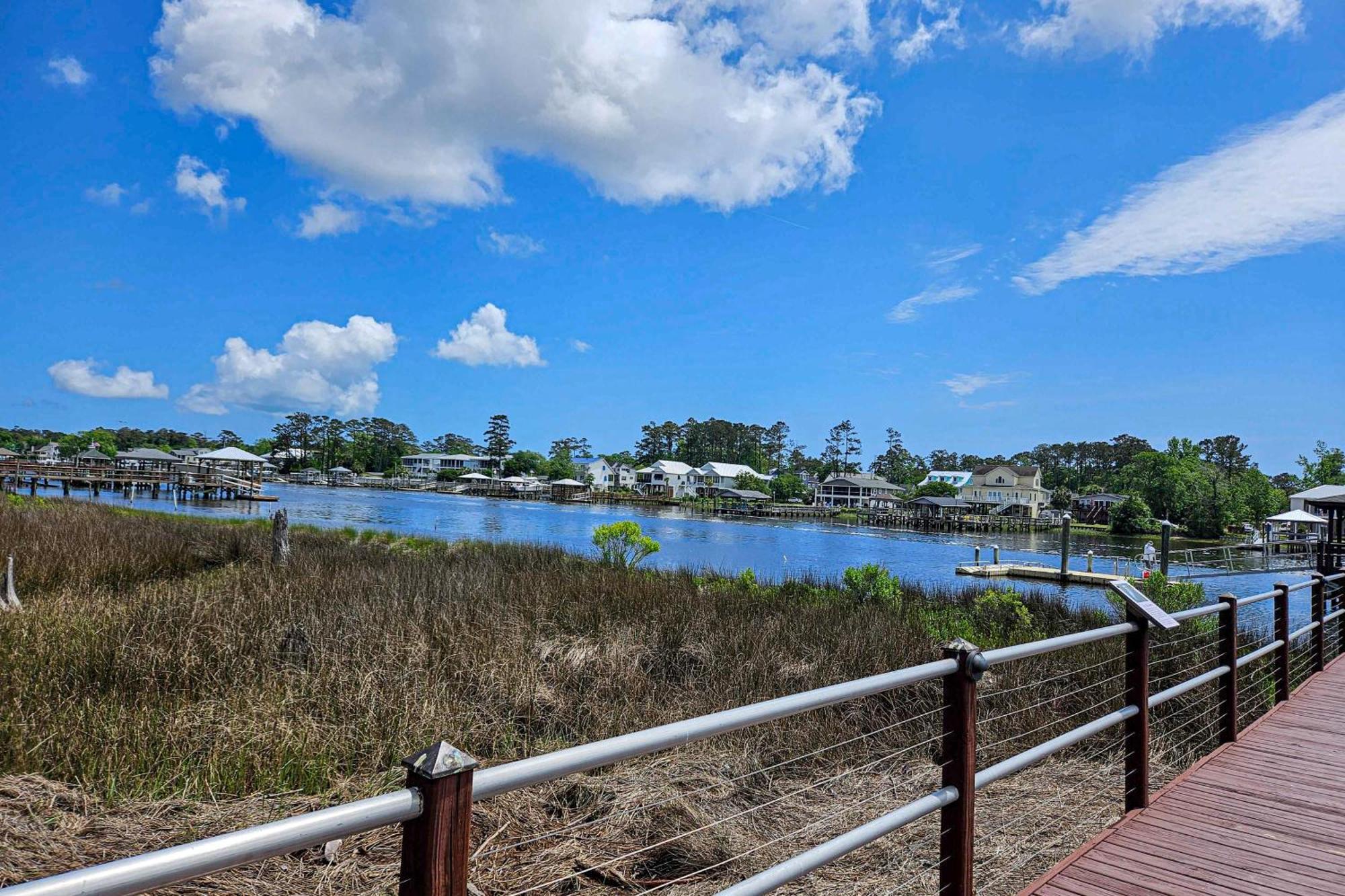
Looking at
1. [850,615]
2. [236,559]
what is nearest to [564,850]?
[850,615]

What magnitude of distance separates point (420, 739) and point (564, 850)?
1639 mm

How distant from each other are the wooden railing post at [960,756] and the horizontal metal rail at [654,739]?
0.20 metres

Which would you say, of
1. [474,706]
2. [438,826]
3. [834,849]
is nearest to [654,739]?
[438,826]

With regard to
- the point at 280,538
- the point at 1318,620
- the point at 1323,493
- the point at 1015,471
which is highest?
the point at 1015,471

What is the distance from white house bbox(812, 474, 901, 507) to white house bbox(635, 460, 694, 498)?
16371mm

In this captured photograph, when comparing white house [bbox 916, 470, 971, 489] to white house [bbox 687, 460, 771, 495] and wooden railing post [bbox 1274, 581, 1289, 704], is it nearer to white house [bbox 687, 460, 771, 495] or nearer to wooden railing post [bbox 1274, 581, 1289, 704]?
white house [bbox 687, 460, 771, 495]

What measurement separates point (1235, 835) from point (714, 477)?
98216 millimetres

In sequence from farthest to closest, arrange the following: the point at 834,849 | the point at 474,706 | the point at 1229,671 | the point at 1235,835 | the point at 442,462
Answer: the point at 442,462, the point at 474,706, the point at 1229,671, the point at 1235,835, the point at 834,849

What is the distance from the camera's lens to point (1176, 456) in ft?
229

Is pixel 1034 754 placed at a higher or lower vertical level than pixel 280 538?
higher

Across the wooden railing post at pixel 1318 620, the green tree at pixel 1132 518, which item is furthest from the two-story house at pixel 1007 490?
the wooden railing post at pixel 1318 620

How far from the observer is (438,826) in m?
1.30

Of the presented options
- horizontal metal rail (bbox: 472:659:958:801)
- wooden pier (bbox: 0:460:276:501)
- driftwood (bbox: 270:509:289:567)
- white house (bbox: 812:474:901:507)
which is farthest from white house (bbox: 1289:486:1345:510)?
white house (bbox: 812:474:901:507)

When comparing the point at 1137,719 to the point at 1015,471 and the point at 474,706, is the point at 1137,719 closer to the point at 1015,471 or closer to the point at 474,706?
the point at 474,706
